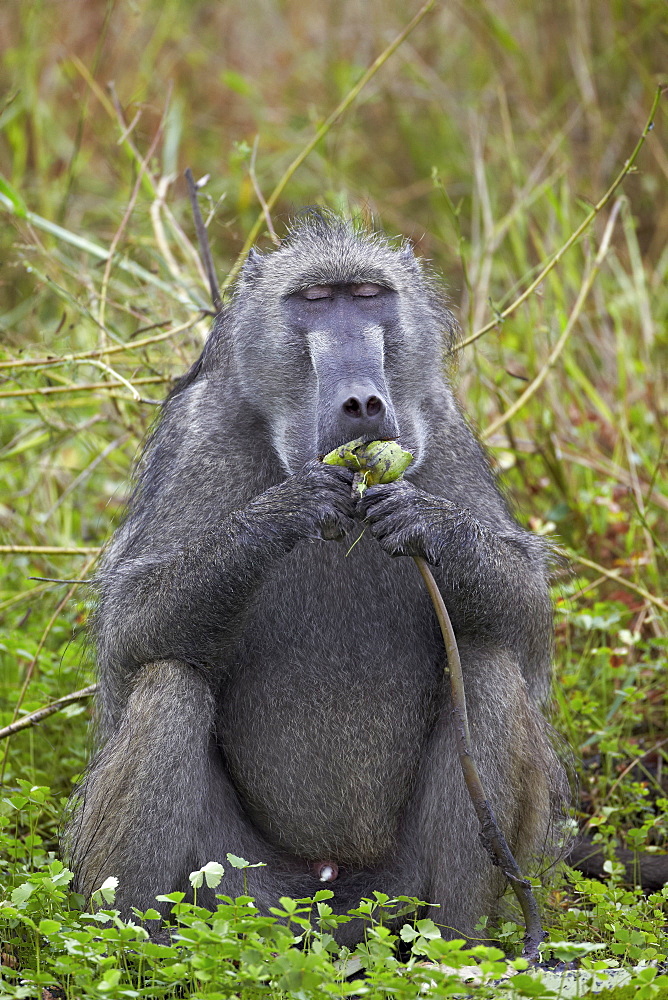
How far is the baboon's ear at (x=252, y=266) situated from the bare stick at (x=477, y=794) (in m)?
1.06

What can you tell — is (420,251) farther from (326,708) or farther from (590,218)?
(326,708)

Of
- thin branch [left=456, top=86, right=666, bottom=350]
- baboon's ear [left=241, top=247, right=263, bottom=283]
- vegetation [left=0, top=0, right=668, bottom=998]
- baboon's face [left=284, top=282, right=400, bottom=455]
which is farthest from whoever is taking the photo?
thin branch [left=456, top=86, right=666, bottom=350]

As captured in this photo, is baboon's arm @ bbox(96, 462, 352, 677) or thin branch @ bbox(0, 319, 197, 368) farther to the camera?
thin branch @ bbox(0, 319, 197, 368)

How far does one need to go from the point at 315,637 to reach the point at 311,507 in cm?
44

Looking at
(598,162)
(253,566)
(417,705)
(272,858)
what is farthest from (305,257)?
(598,162)


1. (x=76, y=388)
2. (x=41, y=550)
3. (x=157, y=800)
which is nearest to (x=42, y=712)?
(x=41, y=550)

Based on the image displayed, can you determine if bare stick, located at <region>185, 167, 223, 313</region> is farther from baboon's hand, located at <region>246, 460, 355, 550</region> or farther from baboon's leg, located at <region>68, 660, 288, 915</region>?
baboon's leg, located at <region>68, 660, 288, 915</region>

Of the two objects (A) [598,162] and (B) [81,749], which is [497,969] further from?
(A) [598,162]

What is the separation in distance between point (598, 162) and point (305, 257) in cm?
443

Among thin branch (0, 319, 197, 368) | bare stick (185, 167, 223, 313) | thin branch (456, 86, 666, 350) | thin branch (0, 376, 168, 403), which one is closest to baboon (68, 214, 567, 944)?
thin branch (456, 86, 666, 350)

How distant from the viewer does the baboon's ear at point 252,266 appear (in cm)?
353

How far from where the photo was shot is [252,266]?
3.57 metres

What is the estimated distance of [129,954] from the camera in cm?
270

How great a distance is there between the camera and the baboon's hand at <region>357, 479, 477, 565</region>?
299 cm
